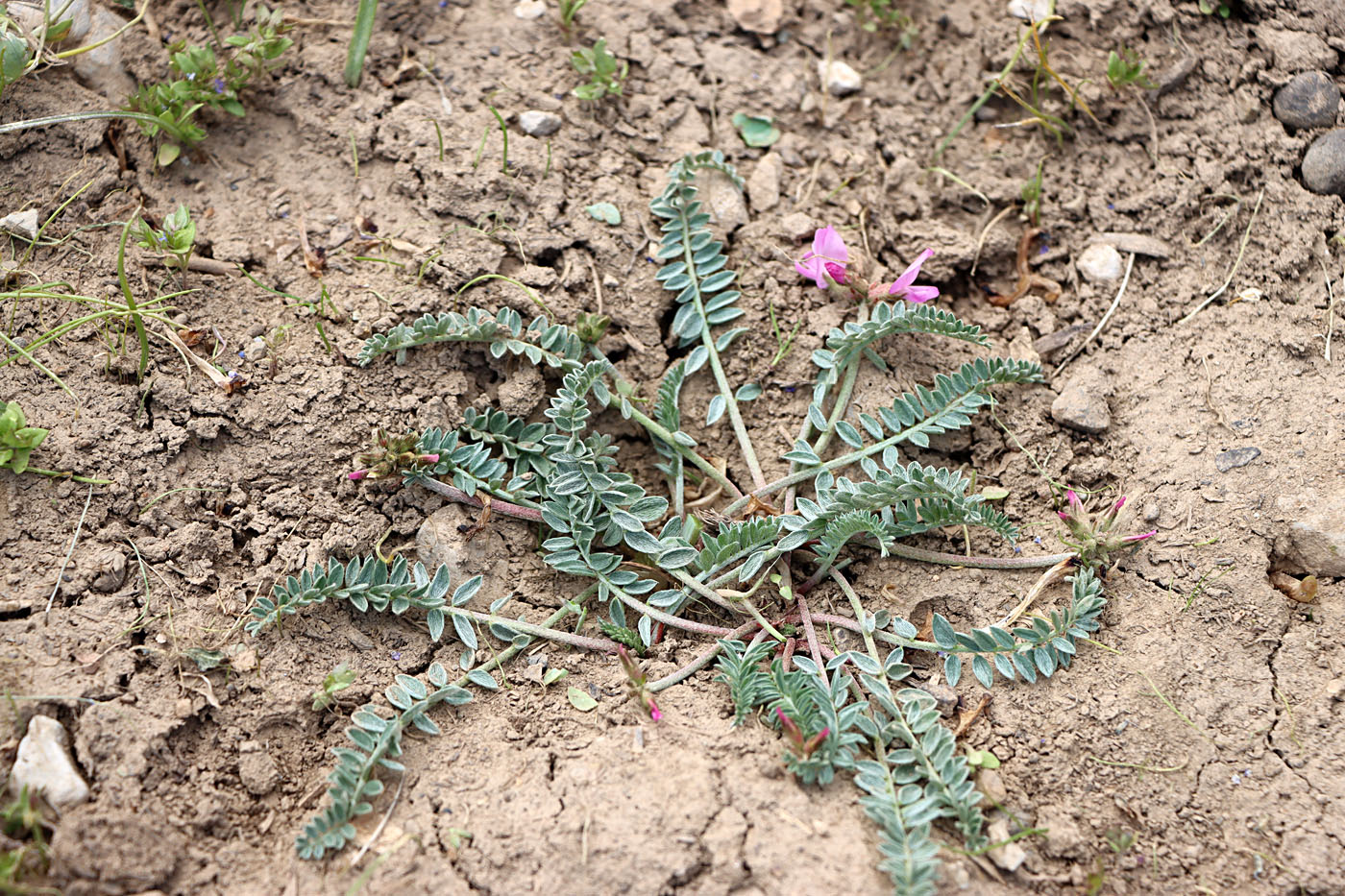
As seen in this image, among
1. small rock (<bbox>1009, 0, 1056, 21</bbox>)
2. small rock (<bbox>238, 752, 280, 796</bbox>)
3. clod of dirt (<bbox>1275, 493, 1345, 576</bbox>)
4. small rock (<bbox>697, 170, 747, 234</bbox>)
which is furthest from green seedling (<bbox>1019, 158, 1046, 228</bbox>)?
small rock (<bbox>238, 752, 280, 796</bbox>)

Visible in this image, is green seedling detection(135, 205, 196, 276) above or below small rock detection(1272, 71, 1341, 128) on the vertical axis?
below

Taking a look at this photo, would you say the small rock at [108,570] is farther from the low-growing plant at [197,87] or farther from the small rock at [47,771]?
the low-growing plant at [197,87]

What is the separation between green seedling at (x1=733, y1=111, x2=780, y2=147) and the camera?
3.28 metres

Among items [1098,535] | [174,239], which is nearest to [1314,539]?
[1098,535]

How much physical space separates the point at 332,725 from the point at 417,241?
1.46m

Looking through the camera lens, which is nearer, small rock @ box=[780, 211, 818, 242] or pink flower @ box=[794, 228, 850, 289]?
pink flower @ box=[794, 228, 850, 289]

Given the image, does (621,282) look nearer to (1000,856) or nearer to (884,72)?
(884,72)

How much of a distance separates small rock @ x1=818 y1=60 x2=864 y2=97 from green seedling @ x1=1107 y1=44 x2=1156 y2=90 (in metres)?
0.84

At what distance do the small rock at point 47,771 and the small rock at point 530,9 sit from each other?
265 cm

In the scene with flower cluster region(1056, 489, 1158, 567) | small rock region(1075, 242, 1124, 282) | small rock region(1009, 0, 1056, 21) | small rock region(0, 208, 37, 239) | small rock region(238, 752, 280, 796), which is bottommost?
small rock region(238, 752, 280, 796)

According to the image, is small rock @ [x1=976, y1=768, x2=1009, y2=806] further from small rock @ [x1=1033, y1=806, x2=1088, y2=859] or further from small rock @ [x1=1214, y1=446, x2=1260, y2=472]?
small rock @ [x1=1214, y1=446, x2=1260, y2=472]

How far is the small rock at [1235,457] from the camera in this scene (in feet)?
8.66

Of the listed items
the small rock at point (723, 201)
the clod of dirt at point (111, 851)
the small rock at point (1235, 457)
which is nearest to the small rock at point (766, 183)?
the small rock at point (723, 201)

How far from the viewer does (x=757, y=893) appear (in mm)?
2049
